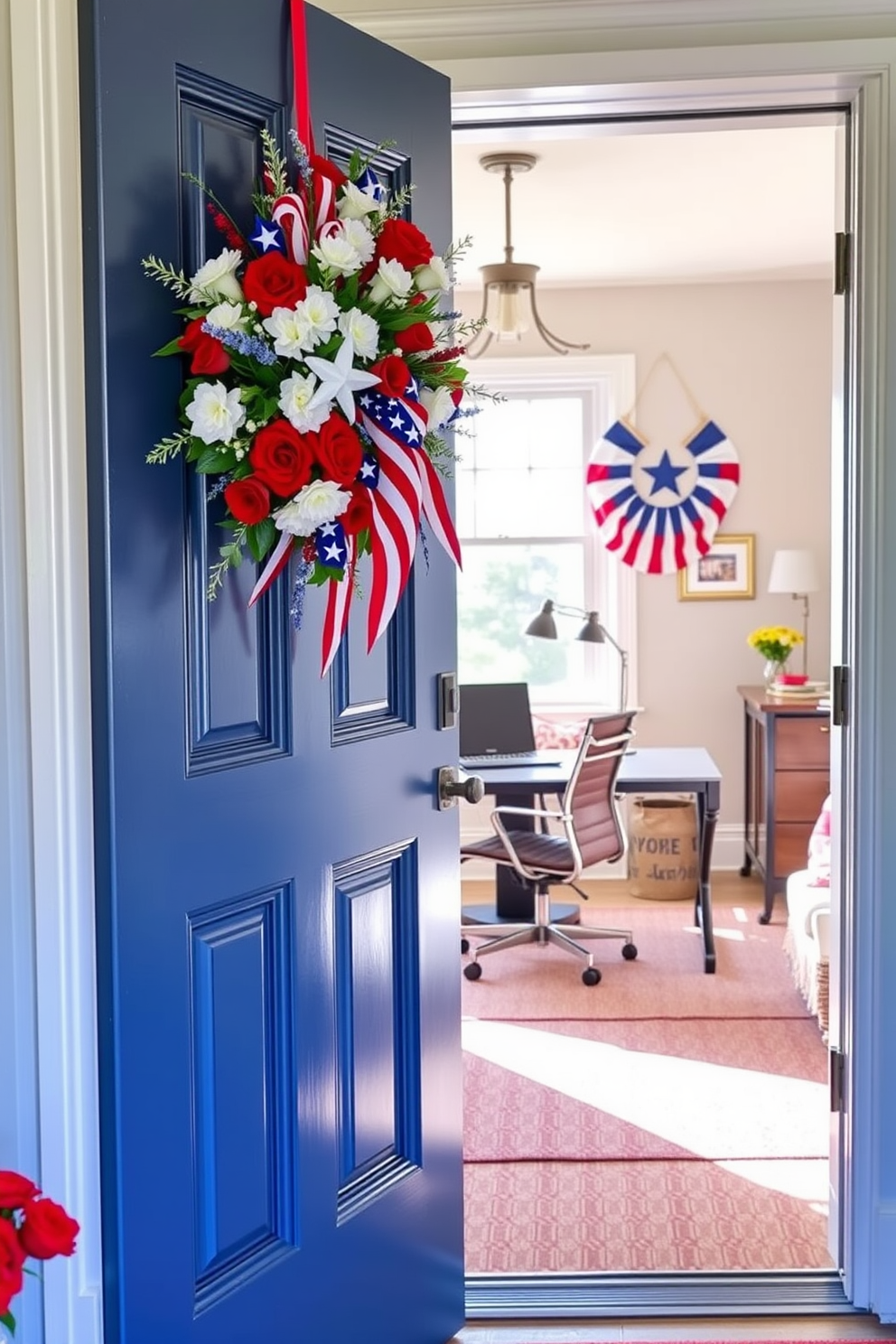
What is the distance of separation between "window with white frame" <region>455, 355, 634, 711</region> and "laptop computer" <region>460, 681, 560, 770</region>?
1.31 meters

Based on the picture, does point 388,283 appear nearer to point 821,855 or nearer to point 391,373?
point 391,373

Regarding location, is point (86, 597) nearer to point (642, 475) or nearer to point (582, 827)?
point (582, 827)

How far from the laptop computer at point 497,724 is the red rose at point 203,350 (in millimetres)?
3424

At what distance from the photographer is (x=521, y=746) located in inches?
204

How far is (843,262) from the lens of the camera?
98.3 inches

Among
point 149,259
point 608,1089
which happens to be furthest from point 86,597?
point 608,1089

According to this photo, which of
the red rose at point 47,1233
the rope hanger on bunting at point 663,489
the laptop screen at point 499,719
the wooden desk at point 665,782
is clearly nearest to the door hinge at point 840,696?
the red rose at point 47,1233

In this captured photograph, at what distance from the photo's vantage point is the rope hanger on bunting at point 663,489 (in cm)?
632

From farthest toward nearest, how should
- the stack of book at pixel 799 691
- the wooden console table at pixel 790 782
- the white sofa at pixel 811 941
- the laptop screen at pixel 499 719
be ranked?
the stack of book at pixel 799 691, the wooden console table at pixel 790 782, the laptop screen at pixel 499 719, the white sofa at pixel 811 941

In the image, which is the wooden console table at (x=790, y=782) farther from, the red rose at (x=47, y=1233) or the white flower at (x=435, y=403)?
the red rose at (x=47, y=1233)

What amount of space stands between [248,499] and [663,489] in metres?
4.81

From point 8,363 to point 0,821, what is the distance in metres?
0.59

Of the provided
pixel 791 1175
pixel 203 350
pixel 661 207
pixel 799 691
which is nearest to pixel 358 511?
pixel 203 350

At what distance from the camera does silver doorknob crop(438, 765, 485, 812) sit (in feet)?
7.70
